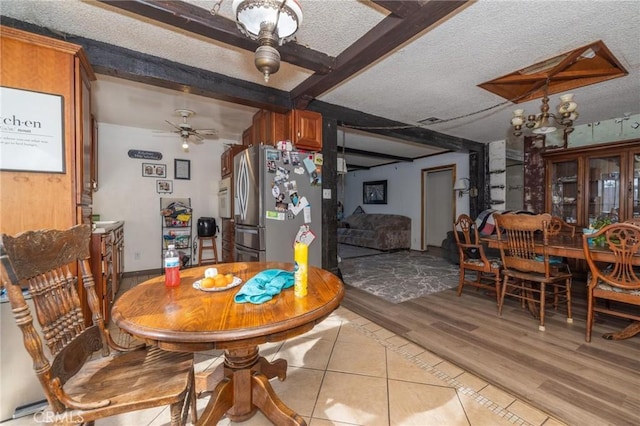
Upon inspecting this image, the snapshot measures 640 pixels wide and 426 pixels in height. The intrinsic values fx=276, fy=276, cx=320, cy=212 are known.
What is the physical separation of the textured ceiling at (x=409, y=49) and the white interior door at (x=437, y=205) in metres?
2.98

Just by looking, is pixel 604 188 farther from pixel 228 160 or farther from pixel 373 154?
pixel 228 160

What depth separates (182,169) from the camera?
480 cm

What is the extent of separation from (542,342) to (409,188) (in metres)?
5.33

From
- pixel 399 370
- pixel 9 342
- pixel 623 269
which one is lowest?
pixel 399 370

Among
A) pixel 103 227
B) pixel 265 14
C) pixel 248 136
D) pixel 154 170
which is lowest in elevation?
pixel 103 227

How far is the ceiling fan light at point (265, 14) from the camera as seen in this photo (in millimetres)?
1276

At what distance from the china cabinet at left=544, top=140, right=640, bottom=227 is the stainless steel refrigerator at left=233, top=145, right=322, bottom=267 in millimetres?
3775

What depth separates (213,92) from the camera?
8.84 ft

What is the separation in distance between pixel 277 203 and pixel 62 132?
1.75 meters

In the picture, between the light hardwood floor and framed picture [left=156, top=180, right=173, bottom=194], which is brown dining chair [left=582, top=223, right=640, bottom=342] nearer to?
the light hardwood floor

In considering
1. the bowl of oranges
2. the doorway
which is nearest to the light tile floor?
the bowl of oranges

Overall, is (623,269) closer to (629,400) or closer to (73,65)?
(629,400)

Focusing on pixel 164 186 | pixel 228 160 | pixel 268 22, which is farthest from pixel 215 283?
pixel 164 186

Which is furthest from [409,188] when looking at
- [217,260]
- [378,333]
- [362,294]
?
[378,333]
